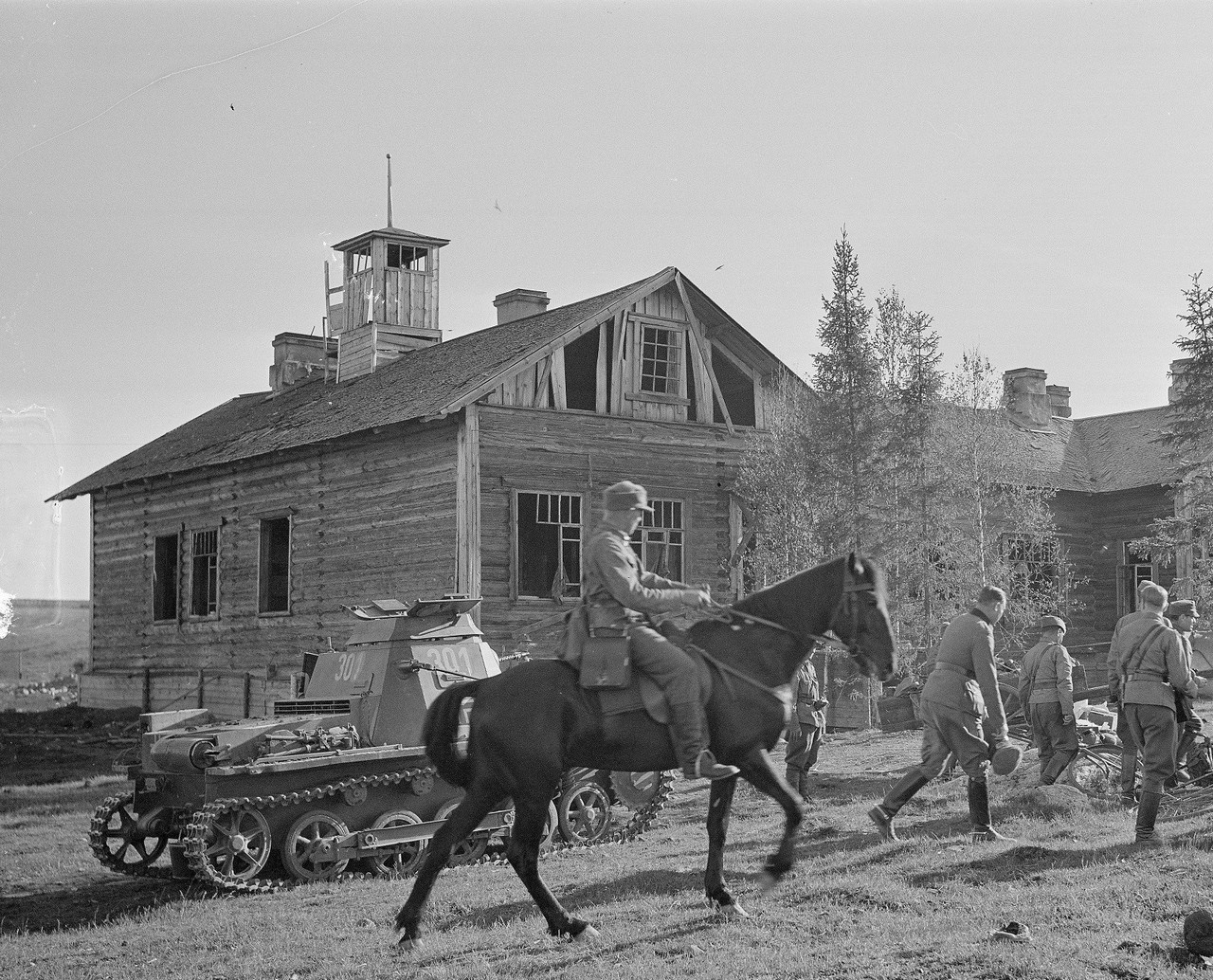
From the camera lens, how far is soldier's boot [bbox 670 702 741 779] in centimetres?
845

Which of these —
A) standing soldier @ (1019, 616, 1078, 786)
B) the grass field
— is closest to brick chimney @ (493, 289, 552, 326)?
standing soldier @ (1019, 616, 1078, 786)

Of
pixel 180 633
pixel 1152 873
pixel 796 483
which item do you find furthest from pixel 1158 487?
pixel 1152 873

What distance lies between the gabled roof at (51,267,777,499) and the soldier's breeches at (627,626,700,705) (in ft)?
41.7

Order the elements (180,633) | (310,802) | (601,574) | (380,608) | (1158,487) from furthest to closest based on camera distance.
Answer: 1. (1158,487)
2. (180,633)
3. (380,608)
4. (310,802)
5. (601,574)

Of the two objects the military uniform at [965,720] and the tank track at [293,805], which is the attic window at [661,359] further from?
the military uniform at [965,720]

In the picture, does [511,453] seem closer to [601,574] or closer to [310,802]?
[310,802]

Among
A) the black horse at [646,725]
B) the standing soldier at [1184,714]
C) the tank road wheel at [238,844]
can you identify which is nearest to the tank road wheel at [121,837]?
the tank road wheel at [238,844]

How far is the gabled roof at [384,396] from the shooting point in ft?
73.4

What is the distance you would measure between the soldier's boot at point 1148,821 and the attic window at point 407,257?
22510 millimetres

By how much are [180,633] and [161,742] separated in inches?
664

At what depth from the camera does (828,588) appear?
9008 millimetres

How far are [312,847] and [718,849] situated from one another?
14.5 feet

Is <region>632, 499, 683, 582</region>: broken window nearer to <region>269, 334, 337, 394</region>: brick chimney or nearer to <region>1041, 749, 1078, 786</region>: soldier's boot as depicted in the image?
<region>1041, 749, 1078, 786</region>: soldier's boot

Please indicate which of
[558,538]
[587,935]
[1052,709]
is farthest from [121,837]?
[558,538]
